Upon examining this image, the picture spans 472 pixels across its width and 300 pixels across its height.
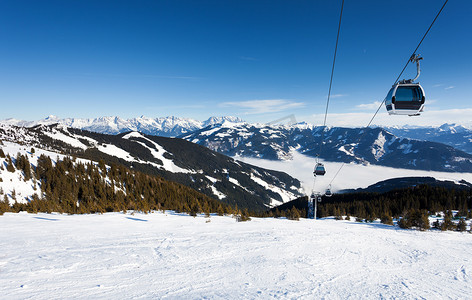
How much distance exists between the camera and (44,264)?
21.8 ft

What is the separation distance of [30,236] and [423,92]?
58.8 ft

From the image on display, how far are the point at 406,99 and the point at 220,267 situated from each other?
29.8 feet

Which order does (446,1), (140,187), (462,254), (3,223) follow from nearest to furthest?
(446,1)
(462,254)
(3,223)
(140,187)

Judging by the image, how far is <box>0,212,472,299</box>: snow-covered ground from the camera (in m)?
5.32

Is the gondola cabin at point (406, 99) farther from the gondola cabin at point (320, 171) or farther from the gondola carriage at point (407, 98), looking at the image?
the gondola cabin at point (320, 171)

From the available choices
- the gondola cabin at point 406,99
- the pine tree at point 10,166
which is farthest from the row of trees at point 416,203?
the pine tree at point 10,166

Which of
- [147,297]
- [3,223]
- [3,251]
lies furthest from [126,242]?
[3,223]

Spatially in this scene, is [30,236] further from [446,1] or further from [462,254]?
[462,254]

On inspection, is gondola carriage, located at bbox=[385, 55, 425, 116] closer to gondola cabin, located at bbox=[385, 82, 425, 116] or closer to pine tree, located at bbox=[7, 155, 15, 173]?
gondola cabin, located at bbox=[385, 82, 425, 116]

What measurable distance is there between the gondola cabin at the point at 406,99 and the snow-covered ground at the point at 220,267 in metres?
5.69

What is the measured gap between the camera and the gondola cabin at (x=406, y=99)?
7.80m

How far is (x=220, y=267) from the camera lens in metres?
6.91

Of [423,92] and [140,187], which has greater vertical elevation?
[423,92]

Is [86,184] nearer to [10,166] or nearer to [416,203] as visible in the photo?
[10,166]
